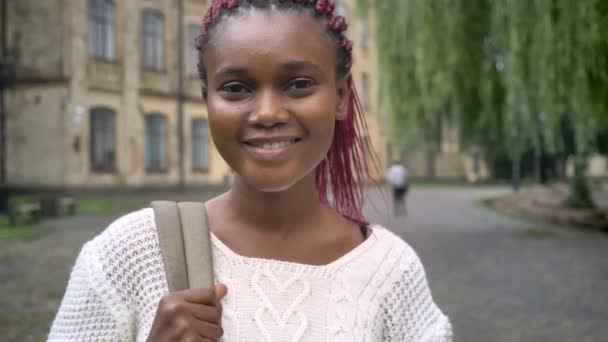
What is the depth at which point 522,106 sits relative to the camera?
7301 mm

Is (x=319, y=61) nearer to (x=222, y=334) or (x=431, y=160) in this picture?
(x=222, y=334)

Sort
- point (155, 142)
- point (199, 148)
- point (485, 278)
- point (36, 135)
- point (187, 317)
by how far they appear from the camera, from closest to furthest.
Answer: point (187, 317) → point (485, 278) → point (36, 135) → point (155, 142) → point (199, 148)

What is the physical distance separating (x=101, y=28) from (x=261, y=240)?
18713mm

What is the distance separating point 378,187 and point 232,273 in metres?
0.47

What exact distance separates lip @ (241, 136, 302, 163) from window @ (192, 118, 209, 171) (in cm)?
2103

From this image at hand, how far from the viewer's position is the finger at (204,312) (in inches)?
44.9

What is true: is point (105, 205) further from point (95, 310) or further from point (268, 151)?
point (268, 151)

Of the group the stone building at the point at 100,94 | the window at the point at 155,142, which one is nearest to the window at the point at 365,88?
the stone building at the point at 100,94

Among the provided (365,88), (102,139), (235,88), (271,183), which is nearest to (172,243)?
(271,183)

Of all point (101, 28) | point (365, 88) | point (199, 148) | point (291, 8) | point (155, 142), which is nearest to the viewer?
point (291, 8)

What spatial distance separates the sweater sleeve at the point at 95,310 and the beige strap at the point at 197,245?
181mm

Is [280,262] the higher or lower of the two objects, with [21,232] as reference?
higher

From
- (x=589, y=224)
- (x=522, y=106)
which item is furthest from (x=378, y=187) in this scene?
(x=589, y=224)

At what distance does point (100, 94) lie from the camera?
18.6m
